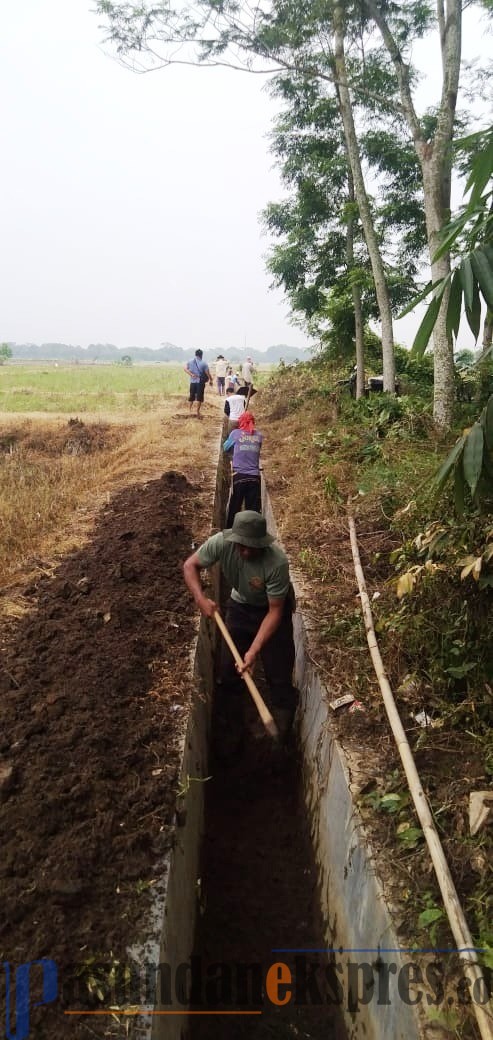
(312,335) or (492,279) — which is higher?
(312,335)

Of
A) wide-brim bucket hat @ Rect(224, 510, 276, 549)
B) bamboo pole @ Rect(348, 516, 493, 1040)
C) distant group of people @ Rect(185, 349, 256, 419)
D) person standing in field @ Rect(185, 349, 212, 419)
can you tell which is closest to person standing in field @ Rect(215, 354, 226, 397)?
distant group of people @ Rect(185, 349, 256, 419)

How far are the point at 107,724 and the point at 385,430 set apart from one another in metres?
6.25

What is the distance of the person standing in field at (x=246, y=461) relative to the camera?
6.91 m

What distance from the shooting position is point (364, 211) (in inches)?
350

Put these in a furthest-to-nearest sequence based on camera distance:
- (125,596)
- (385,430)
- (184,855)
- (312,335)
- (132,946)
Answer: (312,335) → (385,430) → (125,596) → (184,855) → (132,946)

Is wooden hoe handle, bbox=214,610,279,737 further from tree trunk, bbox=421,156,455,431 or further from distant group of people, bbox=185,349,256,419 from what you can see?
distant group of people, bbox=185,349,256,419

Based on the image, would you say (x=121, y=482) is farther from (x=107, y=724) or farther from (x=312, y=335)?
Result: (x=312, y=335)

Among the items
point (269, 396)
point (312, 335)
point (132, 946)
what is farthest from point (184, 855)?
point (269, 396)

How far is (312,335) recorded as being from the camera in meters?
14.4

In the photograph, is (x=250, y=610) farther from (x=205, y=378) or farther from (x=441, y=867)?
(x=205, y=378)

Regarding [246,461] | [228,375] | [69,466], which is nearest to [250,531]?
[246,461]

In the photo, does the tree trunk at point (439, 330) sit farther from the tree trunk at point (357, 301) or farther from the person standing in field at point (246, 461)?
the tree trunk at point (357, 301)

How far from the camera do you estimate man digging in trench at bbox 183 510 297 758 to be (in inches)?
148

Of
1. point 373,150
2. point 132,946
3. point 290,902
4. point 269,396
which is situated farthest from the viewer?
point 269,396
